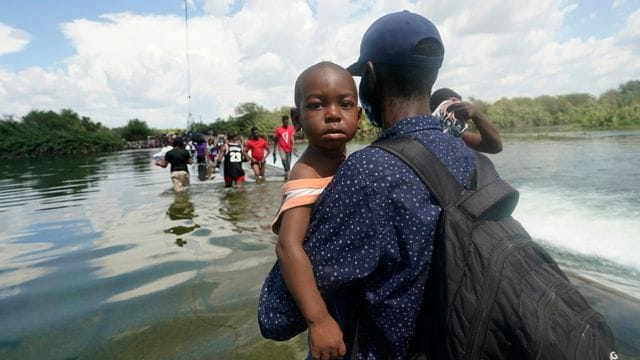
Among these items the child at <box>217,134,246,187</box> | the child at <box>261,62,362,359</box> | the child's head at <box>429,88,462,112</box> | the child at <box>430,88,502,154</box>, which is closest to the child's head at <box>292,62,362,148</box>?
the child at <box>261,62,362,359</box>

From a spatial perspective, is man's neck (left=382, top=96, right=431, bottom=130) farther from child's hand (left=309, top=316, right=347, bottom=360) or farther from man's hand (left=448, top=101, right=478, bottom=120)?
man's hand (left=448, top=101, right=478, bottom=120)

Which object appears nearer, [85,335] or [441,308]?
[441,308]

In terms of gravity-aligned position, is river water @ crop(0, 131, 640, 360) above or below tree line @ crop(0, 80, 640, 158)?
below

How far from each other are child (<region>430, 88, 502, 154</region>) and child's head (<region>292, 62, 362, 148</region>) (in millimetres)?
558

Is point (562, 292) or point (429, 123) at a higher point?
point (429, 123)

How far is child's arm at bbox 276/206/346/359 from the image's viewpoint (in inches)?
51.0

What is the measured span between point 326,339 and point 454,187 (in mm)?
631

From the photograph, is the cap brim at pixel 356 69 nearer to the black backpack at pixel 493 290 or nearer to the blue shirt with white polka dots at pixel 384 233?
the blue shirt with white polka dots at pixel 384 233

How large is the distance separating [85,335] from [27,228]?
6627 mm

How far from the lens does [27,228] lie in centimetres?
894

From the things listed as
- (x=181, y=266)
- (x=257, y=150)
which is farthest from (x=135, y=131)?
(x=181, y=266)

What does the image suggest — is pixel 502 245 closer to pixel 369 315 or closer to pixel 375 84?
pixel 369 315

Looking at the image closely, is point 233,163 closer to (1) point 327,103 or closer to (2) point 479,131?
(2) point 479,131

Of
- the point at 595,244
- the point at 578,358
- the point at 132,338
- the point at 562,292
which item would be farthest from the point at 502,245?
the point at 595,244
